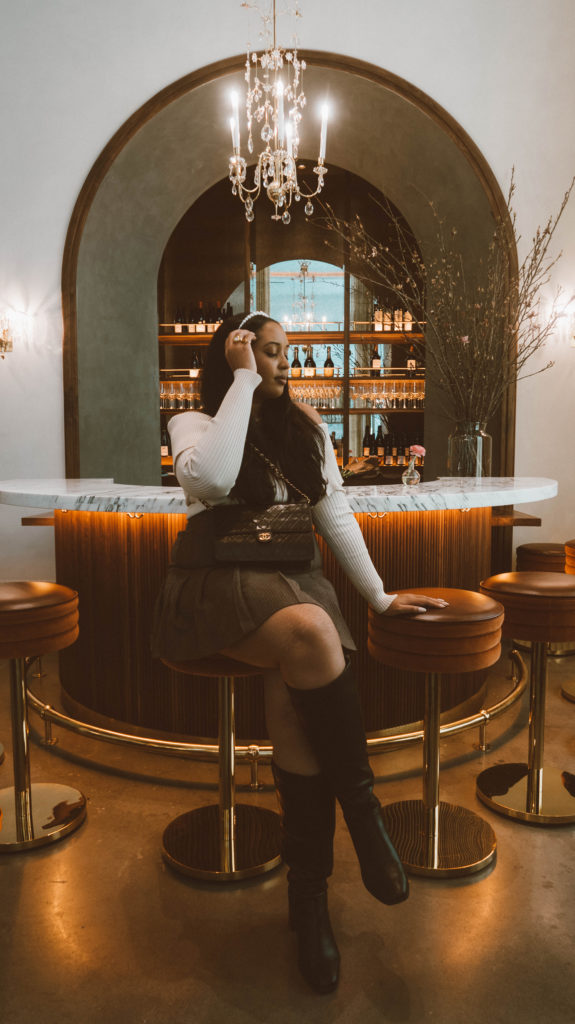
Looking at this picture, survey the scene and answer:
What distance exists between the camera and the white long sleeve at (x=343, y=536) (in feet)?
5.94

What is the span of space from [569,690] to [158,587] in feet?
6.70

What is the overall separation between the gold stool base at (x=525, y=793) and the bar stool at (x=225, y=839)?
0.73m

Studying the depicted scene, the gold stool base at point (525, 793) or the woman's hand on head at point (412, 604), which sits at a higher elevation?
the woman's hand on head at point (412, 604)

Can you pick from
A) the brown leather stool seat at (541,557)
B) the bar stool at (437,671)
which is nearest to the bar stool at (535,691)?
Result: the bar stool at (437,671)

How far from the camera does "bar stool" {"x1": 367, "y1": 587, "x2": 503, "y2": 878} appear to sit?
1727mm

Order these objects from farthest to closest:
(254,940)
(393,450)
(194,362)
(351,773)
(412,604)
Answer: (194,362) < (393,450) < (412,604) < (254,940) < (351,773)

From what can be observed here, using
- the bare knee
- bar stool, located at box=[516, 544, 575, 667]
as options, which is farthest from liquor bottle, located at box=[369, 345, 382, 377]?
the bare knee

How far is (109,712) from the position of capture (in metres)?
2.69

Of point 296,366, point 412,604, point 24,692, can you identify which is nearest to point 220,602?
point 412,604

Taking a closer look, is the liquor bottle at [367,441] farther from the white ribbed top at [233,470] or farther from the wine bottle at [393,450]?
the white ribbed top at [233,470]

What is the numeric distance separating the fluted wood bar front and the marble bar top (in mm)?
19

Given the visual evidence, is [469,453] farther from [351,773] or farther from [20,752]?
[20,752]

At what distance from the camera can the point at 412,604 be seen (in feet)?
5.92

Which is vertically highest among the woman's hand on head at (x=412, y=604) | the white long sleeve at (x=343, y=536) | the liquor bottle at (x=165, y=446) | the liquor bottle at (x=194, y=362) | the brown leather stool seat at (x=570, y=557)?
the liquor bottle at (x=194, y=362)
